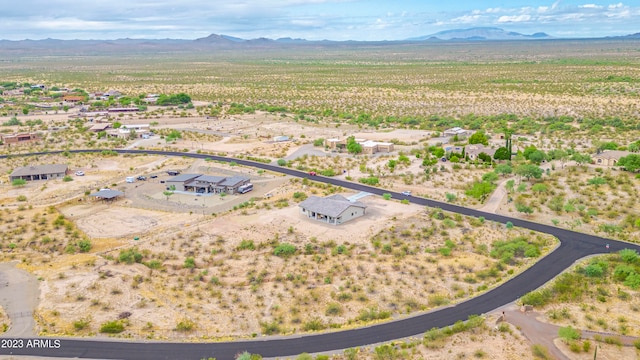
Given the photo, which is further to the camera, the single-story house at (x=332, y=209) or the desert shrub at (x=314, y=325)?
the single-story house at (x=332, y=209)

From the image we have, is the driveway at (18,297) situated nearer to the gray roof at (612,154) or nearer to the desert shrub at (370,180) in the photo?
the desert shrub at (370,180)

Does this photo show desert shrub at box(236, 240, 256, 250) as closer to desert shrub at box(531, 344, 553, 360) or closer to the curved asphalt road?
the curved asphalt road

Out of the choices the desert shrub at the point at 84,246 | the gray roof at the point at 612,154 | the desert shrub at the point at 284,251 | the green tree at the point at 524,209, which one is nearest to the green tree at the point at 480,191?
the green tree at the point at 524,209

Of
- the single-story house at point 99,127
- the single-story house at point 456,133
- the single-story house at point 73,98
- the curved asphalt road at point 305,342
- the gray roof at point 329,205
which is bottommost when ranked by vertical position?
the curved asphalt road at point 305,342

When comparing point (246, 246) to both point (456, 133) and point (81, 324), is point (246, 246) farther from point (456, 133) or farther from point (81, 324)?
point (456, 133)

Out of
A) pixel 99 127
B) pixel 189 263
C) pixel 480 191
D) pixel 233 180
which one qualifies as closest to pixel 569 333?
pixel 480 191

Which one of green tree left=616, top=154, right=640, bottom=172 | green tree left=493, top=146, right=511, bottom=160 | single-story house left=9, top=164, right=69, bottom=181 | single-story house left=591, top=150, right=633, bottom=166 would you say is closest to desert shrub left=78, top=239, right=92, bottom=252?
single-story house left=9, top=164, right=69, bottom=181

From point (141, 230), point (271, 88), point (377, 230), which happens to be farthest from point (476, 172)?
point (271, 88)
